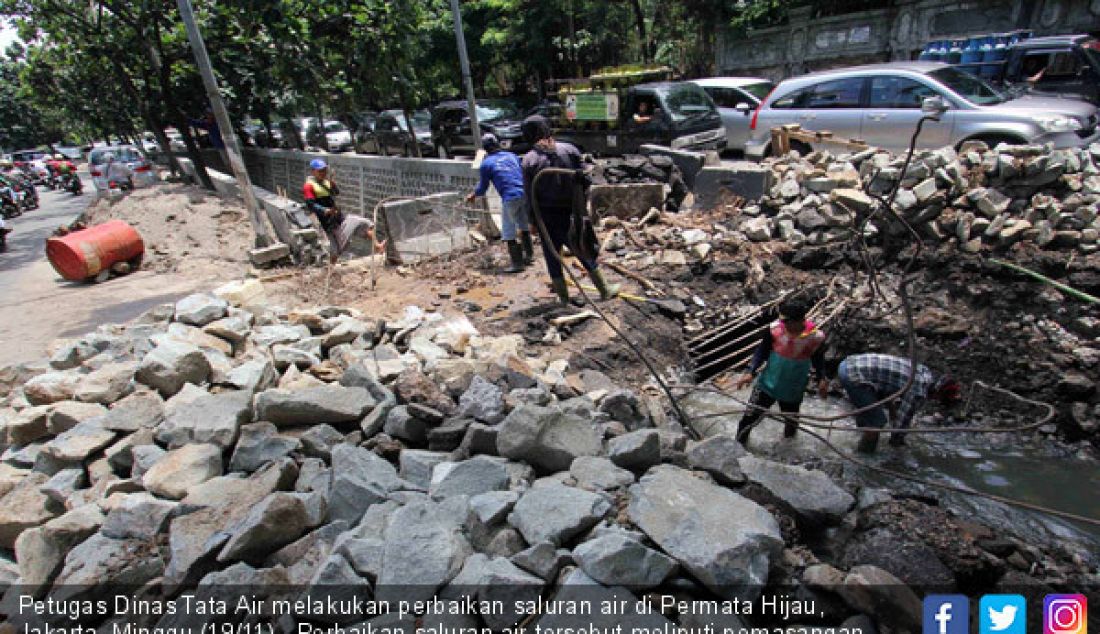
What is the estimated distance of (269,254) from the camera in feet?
25.6

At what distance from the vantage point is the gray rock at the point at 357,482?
8.32 ft

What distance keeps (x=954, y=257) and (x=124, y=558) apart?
271 inches

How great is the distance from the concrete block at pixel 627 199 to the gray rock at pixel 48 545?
6.07 metres

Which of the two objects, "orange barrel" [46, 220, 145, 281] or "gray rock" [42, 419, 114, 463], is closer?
"gray rock" [42, 419, 114, 463]

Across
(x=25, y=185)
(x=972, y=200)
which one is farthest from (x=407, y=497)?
(x=25, y=185)

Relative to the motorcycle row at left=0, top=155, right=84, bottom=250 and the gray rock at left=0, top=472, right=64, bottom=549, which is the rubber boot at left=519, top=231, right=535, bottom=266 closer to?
the gray rock at left=0, top=472, right=64, bottom=549

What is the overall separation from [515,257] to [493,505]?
171 inches

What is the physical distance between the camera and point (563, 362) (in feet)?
14.7

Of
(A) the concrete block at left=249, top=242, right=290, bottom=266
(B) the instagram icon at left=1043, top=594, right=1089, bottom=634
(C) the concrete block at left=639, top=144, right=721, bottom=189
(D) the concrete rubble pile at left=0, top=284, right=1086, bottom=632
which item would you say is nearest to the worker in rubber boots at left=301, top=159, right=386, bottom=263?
(A) the concrete block at left=249, top=242, right=290, bottom=266

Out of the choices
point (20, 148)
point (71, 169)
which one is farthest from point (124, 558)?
point (20, 148)

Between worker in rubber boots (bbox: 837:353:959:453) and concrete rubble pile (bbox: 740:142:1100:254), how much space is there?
2045 millimetres

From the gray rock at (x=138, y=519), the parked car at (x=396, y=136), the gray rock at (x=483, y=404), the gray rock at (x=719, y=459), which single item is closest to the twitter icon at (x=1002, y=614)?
the gray rock at (x=719, y=459)

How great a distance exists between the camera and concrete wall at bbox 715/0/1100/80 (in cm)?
1333

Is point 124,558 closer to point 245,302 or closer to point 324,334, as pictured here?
point 324,334
